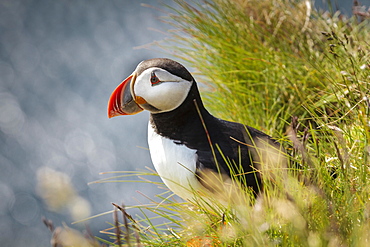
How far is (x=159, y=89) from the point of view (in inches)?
58.1

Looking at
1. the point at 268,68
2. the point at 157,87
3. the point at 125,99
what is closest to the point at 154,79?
the point at 157,87

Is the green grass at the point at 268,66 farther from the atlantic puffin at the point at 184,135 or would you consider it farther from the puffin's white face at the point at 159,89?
the puffin's white face at the point at 159,89

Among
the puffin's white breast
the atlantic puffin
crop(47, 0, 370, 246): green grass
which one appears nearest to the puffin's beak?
the atlantic puffin

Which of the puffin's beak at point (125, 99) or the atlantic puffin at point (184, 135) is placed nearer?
the atlantic puffin at point (184, 135)

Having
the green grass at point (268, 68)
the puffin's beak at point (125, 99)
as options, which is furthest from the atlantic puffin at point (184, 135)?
the green grass at point (268, 68)

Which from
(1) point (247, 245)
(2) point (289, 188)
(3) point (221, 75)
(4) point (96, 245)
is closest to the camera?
(4) point (96, 245)

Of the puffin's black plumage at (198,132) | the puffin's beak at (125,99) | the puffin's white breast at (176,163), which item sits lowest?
the puffin's white breast at (176,163)

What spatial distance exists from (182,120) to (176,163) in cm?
16

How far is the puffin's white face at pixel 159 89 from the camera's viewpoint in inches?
57.9

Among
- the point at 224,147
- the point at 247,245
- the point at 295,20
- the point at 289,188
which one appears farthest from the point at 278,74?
the point at 247,245

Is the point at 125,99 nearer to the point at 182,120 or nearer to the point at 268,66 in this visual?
the point at 182,120

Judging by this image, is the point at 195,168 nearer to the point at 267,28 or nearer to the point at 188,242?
the point at 188,242

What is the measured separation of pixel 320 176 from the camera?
1186 mm

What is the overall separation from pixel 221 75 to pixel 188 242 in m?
1.54
